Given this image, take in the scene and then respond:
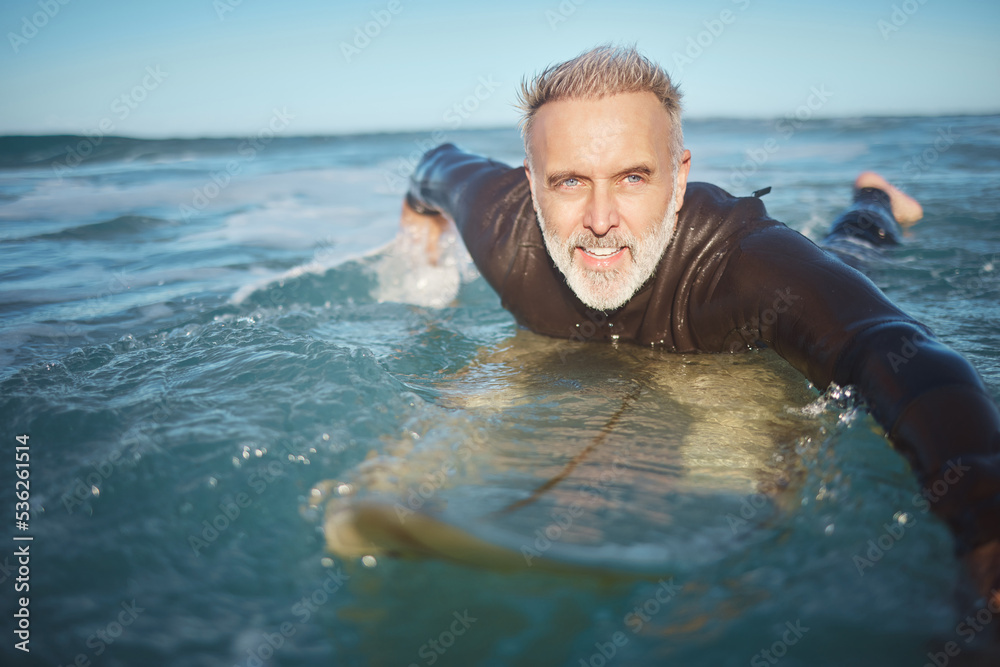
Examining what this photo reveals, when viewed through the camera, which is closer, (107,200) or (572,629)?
(572,629)

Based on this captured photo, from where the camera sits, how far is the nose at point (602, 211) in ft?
8.04

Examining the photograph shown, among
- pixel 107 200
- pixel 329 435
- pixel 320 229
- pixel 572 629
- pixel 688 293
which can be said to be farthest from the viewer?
pixel 107 200

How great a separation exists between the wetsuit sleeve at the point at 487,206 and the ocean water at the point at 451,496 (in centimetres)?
44

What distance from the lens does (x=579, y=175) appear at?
2451mm

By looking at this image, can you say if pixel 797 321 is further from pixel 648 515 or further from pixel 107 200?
pixel 107 200

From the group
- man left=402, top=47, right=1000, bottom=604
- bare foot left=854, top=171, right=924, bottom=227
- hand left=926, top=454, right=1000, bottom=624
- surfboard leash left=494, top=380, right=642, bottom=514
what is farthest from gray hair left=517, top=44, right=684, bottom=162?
bare foot left=854, top=171, right=924, bottom=227

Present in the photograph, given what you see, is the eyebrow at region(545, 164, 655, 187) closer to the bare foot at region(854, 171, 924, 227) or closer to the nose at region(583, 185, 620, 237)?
the nose at region(583, 185, 620, 237)

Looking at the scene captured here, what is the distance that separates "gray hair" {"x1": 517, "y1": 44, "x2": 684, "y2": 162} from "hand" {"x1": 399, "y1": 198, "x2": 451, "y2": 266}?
2.20 meters

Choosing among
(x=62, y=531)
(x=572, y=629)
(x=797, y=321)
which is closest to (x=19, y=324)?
(x=62, y=531)

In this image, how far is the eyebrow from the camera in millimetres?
2406

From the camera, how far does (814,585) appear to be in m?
1.49

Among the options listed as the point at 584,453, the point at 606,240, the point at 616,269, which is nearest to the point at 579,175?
the point at 606,240

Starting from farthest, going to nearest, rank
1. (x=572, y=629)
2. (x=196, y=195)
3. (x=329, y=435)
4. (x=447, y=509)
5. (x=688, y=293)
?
(x=196, y=195) < (x=688, y=293) < (x=329, y=435) < (x=447, y=509) < (x=572, y=629)

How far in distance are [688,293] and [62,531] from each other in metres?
2.30
